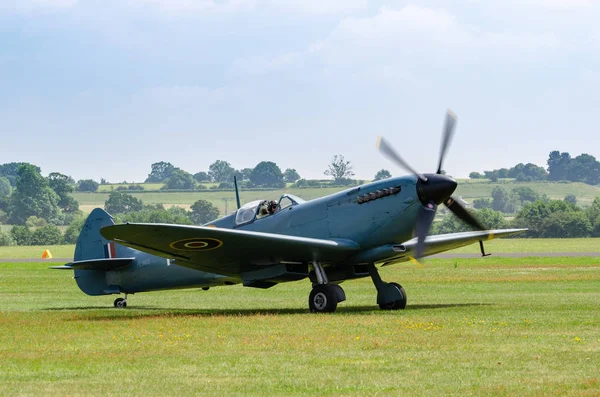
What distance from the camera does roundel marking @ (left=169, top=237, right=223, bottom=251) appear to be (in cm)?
1684

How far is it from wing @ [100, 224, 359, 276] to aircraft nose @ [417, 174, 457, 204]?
1.71 m

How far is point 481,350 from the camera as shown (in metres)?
11.5

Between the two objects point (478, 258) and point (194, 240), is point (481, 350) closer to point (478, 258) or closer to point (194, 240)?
point (194, 240)

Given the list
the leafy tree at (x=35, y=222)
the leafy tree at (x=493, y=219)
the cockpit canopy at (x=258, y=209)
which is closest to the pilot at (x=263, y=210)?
the cockpit canopy at (x=258, y=209)

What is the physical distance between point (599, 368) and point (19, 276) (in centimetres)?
3285

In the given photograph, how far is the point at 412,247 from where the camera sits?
62.5 feet

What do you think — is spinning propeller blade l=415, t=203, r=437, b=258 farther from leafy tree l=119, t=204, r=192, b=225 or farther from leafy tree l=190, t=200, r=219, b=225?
leafy tree l=190, t=200, r=219, b=225

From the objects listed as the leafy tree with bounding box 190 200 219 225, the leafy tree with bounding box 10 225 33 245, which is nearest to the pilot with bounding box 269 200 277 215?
the leafy tree with bounding box 10 225 33 245

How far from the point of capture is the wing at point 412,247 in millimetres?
17984

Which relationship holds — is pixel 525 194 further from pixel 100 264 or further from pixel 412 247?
pixel 412 247

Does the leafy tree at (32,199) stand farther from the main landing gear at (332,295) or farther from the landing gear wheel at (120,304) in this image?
the main landing gear at (332,295)

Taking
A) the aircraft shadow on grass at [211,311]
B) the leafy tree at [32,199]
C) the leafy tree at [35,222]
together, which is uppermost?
the leafy tree at [32,199]

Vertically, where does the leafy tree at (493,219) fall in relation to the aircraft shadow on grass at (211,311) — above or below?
above

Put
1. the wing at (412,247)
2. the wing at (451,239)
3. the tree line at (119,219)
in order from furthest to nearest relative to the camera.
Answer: the tree line at (119,219) → the wing at (451,239) → the wing at (412,247)
